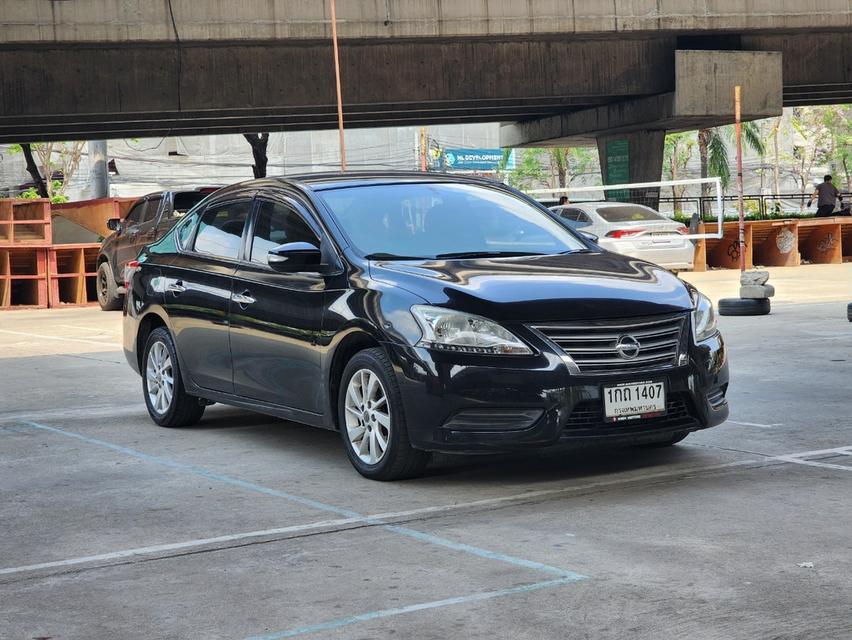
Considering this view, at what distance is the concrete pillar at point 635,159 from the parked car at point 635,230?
833cm

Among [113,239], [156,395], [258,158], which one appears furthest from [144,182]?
[156,395]

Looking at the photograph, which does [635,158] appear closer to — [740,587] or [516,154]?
[740,587]

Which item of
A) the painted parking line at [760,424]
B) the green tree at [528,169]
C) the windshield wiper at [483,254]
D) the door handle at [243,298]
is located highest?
the green tree at [528,169]

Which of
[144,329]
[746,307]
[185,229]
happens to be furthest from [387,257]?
[746,307]

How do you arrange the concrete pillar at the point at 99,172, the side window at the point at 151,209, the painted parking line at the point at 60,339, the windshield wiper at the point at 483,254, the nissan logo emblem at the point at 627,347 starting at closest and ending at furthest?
the nissan logo emblem at the point at 627,347 < the windshield wiper at the point at 483,254 < the painted parking line at the point at 60,339 < the side window at the point at 151,209 < the concrete pillar at the point at 99,172

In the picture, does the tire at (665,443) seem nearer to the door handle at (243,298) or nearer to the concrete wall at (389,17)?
the door handle at (243,298)

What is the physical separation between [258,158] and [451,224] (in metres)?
39.1

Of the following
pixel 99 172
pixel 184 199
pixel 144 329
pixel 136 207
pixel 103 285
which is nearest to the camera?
pixel 144 329

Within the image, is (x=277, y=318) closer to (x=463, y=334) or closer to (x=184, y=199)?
(x=463, y=334)

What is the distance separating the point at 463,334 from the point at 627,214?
20.4m

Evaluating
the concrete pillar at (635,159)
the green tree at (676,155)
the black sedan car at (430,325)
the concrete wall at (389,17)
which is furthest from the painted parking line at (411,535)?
the green tree at (676,155)

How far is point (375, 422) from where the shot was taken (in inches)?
266

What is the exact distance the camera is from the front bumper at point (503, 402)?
6301mm

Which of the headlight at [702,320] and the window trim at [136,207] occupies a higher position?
the window trim at [136,207]
